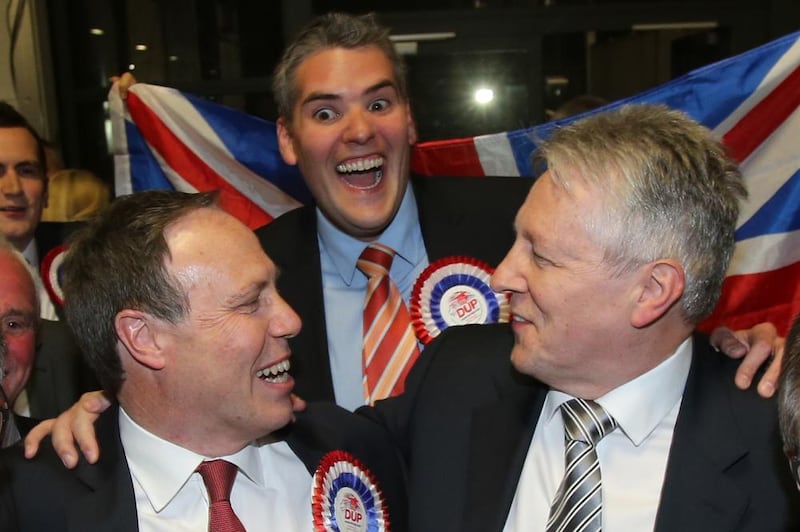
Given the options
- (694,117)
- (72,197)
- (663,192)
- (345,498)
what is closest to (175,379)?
(345,498)

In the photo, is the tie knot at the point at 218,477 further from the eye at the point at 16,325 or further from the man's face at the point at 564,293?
the eye at the point at 16,325

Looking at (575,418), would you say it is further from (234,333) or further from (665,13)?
(665,13)

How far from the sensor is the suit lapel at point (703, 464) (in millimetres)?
1687

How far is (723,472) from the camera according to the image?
1728 mm

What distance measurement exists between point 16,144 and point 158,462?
2.01 meters

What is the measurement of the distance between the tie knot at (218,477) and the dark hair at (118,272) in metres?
0.24

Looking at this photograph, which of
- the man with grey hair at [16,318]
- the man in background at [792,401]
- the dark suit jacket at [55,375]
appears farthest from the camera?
the dark suit jacket at [55,375]

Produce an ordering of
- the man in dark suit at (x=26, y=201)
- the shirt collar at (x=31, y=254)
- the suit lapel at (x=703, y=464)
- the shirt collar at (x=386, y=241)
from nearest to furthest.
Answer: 1. the suit lapel at (x=703, y=464)
2. the shirt collar at (x=386, y=241)
3. the man in dark suit at (x=26, y=201)
4. the shirt collar at (x=31, y=254)

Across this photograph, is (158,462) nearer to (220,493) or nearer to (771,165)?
(220,493)

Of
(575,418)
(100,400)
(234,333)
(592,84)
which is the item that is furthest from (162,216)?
(592,84)

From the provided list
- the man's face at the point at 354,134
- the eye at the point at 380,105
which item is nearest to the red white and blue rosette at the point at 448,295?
the man's face at the point at 354,134

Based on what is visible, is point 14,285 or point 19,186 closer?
point 14,285

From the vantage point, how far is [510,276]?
6.09 ft

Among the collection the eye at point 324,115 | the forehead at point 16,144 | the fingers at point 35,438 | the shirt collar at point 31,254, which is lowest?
the fingers at point 35,438
